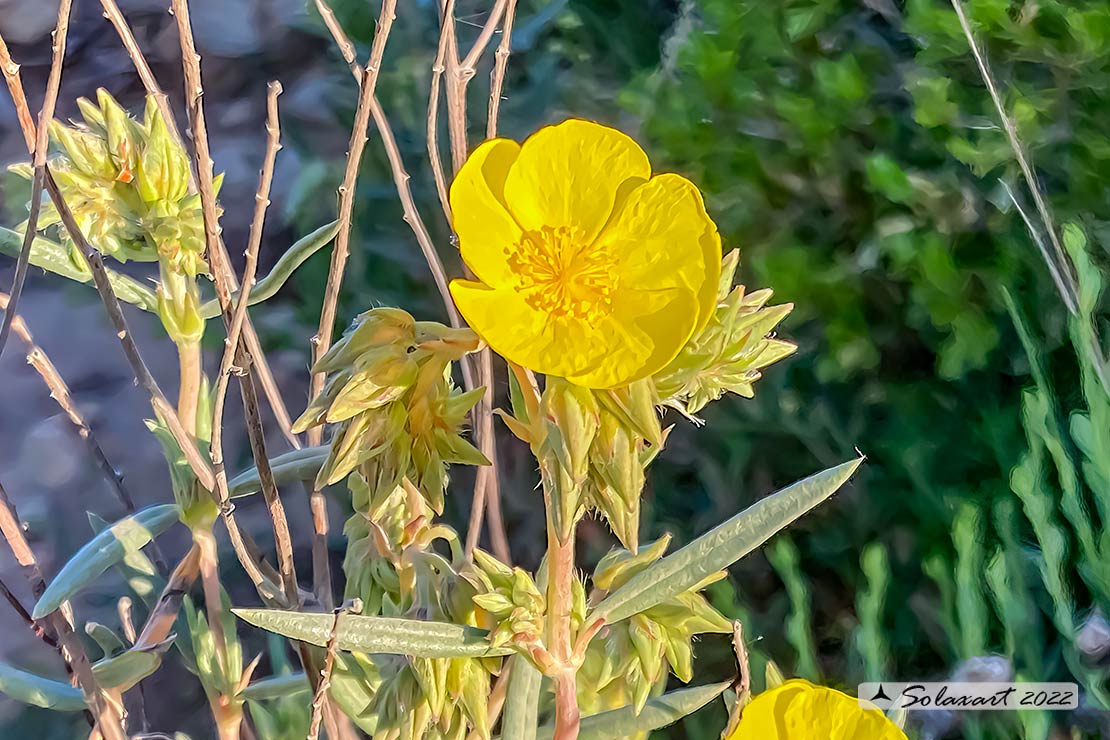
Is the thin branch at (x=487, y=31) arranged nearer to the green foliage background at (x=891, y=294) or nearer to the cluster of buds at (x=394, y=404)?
the cluster of buds at (x=394, y=404)

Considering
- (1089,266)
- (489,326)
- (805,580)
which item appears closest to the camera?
(489,326)

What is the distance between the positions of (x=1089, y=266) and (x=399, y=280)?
75cm

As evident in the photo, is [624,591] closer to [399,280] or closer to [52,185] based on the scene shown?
[52,185]

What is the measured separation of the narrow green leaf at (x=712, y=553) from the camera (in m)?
0.42

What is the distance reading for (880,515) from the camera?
874mm

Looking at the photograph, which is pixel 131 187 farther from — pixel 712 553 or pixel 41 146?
pixel 712 553

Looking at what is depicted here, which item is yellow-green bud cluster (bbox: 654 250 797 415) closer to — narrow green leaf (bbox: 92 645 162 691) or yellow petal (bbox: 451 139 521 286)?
yellow petal (bbox: 451 139 521 286)

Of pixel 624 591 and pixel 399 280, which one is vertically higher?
pixel 624 591

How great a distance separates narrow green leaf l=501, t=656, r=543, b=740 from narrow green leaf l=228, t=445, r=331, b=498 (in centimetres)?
16

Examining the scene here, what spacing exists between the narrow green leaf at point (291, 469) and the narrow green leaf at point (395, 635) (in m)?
0.14

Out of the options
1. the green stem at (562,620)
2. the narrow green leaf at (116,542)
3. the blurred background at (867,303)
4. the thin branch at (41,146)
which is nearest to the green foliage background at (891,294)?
the blurred background at (867,303)

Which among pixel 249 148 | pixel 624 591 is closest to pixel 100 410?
pixel 249 148

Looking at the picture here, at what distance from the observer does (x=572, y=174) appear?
404mm

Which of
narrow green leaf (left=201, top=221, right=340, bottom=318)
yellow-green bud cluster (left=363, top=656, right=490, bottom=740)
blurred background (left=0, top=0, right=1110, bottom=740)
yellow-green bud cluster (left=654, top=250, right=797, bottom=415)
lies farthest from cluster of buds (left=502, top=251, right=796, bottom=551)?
blurred background (left=0, top=0, right=1110, bottom=740)
